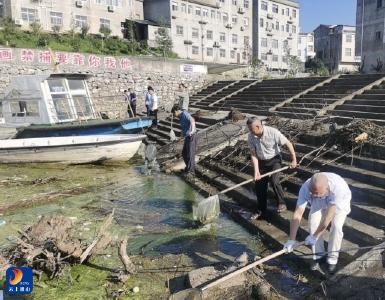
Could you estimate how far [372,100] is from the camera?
1230 centimetres

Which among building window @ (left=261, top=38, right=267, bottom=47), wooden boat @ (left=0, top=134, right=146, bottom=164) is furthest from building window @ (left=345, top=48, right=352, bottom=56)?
wooden boat @ (left=0, top=134, right=146, bottom=164)

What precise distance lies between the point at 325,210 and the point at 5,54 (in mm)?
19948

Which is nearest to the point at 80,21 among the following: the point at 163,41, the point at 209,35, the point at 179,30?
the point at 163,41

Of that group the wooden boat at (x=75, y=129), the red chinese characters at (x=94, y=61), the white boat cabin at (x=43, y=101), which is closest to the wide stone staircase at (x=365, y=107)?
the wooden boat at (x=75, y=129)

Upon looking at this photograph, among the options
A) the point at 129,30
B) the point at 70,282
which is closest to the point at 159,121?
the point at 70,282

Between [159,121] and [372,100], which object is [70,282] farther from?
[159,121]

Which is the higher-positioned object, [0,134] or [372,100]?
[372,100]

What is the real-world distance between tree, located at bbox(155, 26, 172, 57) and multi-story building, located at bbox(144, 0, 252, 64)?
2783mm

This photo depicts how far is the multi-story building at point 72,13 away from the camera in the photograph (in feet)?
112

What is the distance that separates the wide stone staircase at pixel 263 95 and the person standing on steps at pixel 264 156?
9.19 m

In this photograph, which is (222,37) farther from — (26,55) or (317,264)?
(317,264)

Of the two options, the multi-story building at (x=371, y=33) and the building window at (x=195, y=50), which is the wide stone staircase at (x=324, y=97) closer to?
the multi-story building at (x=371, y=33)

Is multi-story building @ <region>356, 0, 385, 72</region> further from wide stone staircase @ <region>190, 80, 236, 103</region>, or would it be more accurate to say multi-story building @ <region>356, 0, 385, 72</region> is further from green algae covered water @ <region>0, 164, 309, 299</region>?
green algae covered water @ <region>0, 164, 309, 299</region>

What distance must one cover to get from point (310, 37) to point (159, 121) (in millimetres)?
61784
